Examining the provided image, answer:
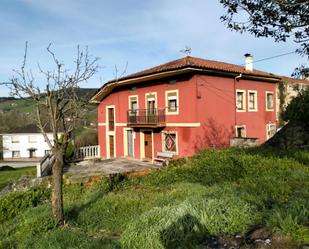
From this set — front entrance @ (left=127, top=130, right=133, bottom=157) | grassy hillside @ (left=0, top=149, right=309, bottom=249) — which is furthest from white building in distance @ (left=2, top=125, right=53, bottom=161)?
grassy hillside @ (left=0, top=149, right=309, bottom=249)

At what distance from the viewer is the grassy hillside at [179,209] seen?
468 cm

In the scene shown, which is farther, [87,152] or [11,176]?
[11,176]

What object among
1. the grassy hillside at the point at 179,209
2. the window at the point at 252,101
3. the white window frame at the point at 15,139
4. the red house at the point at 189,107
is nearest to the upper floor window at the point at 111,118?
the red house at the point at 189,107

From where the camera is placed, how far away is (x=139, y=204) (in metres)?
7.60

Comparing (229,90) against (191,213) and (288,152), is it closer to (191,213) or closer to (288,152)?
(288,152)

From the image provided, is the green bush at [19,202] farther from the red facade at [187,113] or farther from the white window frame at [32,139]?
the white window frame at [32,139]

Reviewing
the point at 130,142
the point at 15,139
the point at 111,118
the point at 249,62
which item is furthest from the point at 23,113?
the point at 15,139

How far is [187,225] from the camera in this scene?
4.86 metres

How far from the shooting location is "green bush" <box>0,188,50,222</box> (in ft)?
31.6

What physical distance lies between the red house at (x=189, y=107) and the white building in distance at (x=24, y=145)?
44.8m

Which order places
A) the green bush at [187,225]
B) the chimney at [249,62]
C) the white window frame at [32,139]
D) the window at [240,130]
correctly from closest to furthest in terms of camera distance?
the green bush at [187,225], the window at [240,130], the chimney at [249,62], the white window frame at [32,139]

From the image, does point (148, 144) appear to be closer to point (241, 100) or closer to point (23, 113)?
point (241, 100)

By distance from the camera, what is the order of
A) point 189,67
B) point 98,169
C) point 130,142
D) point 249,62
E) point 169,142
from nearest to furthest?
point 98,169 < point 189,67 < point 169,142 < point 249,62 < point 130,142

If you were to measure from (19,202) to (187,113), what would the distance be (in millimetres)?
11780
